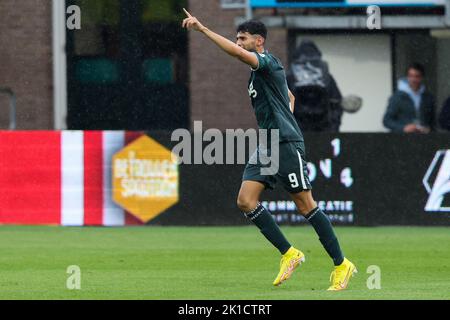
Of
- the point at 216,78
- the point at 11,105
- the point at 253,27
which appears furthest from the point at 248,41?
the point at 11,105

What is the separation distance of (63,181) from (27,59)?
5.68m

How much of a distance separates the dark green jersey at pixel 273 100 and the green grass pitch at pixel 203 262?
4.07 ft

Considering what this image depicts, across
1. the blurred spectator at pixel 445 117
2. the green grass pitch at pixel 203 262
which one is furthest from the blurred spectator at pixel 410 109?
the green grass pitch at pixel 203 262

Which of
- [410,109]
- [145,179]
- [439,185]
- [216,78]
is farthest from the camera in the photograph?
[216,78]

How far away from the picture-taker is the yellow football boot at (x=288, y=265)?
11.4 m

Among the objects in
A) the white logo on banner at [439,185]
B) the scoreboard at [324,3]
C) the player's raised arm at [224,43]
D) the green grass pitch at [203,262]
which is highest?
the scoreboard at [324,3]

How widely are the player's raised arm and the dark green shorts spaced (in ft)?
2.52

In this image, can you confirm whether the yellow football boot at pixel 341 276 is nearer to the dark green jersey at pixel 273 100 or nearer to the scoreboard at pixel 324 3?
the dark green jersey at pixel 273 100

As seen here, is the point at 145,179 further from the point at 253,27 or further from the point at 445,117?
the point at 253,27

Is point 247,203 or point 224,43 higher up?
point 224,43

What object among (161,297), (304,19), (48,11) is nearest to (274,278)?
(161,297)

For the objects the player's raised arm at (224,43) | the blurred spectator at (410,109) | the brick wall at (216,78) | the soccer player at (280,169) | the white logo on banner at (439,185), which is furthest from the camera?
the brick wall at (216,78)

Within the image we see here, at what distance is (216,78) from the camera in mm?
22484
